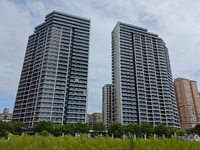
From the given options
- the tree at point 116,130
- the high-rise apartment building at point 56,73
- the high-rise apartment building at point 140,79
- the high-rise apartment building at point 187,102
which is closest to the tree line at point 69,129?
the tree at point 116,130

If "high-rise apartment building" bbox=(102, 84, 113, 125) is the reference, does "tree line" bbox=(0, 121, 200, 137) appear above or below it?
below

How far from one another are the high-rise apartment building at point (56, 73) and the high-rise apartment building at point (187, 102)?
80.3 metres

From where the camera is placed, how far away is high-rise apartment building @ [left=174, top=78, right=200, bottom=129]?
340 feet

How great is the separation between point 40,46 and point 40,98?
111 ft

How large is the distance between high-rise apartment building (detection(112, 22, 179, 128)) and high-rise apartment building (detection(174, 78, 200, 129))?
17185 millimetres

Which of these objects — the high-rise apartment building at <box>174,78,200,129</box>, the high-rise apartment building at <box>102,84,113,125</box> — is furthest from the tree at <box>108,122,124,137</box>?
the high-rise apartment building at <box>174,78,200,129</box>

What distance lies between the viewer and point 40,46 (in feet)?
281

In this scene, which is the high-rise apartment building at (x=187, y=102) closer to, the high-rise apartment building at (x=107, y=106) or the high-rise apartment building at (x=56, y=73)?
the high-rise apartment building at (x=107, y=106)

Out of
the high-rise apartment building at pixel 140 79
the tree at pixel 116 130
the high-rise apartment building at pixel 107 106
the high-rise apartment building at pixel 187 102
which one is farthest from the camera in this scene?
the high-rise apartment building at pixel 107 106

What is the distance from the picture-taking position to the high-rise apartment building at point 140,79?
81750mm

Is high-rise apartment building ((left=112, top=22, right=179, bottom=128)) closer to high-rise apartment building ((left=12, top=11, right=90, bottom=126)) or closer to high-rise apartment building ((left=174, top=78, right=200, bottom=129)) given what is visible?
high-rise apartment building ((left=174, top=78, right=200, bottom=129))

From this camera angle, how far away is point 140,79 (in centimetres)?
9019

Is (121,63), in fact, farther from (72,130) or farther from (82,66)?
(72,130)

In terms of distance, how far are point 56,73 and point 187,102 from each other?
326 ft
